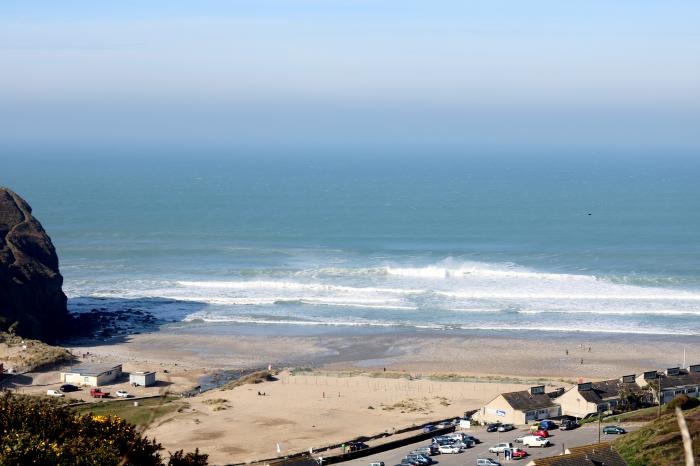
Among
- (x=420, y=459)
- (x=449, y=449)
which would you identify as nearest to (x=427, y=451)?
(x=449, y=449)

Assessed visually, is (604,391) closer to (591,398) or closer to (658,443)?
(591,398)

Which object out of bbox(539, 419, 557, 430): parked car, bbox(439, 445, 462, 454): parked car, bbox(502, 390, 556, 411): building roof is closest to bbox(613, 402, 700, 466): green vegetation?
bbox(539, 419, 557, 430): parked car

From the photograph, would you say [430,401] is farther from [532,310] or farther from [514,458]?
[532,310]

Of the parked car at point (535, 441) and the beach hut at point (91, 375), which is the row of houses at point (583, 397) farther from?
the beach hut at point (91, 375)

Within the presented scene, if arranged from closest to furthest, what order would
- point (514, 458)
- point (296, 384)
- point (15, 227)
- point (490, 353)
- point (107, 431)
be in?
1. point (107, 431)
2. point (514, 458)
3. point (296, 384)
4. point (490, 353)
5. point (15, 227)

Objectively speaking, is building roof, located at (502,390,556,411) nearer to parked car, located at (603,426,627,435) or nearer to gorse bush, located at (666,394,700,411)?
parked car, located at (603,426,627,435)

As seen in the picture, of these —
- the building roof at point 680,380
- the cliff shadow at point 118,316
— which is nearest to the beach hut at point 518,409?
the building roof at point 680,380

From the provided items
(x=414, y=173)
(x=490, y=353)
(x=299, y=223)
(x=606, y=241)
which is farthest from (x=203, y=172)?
(x=490, y=353)
